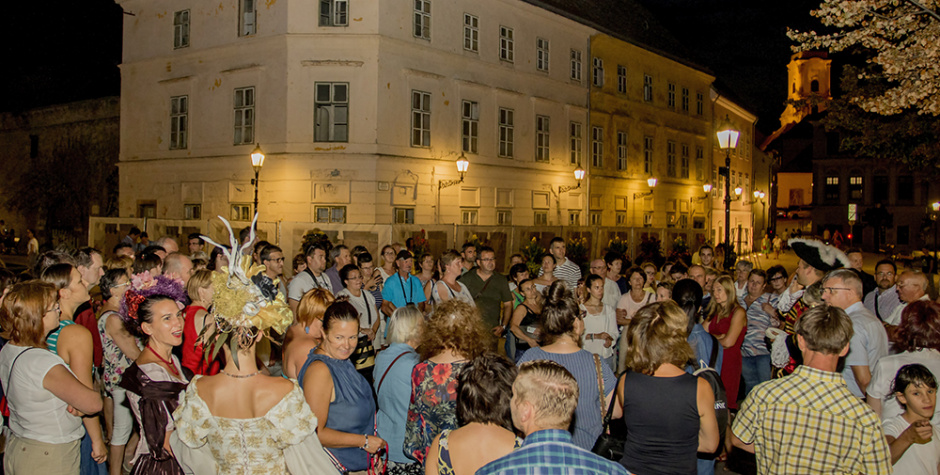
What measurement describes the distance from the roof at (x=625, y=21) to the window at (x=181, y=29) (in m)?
12.4

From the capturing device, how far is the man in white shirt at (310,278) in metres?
8.48

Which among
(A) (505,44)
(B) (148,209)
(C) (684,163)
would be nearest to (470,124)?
(A) (505,44)

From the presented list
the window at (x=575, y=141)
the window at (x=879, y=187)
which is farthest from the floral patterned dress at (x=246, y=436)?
the window at (x=879, y=187)

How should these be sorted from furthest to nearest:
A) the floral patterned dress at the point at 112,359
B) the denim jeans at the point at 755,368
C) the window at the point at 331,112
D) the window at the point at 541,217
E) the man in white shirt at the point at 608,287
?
the window at the point at 541,217, the window at the point at 331,112, the man in white shirt at the point at 608,287, the denim jeans at the point at 755,368, the floral patterned dress at the point at 112,359

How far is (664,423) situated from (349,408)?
200cm

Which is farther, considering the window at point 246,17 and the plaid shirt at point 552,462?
the window at point 246,17

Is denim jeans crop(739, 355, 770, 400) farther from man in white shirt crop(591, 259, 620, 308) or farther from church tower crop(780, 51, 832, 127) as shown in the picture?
church tower crop(780, 51, 832, 127)

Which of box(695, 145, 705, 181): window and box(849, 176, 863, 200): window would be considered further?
box(849, 176, 863, 200): window

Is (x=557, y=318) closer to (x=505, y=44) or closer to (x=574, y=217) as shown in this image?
(x=505, y=44)

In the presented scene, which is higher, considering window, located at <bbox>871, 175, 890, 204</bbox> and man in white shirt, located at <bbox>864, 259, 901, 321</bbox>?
window, located at <bbox>871, 175, 890, 204</bbox>

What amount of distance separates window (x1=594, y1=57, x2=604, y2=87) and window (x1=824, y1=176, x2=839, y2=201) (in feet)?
141

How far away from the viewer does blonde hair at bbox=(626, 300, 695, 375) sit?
410 cm

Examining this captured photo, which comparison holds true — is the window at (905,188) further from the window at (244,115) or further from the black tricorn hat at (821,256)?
the black tricorn hat at (821,256)

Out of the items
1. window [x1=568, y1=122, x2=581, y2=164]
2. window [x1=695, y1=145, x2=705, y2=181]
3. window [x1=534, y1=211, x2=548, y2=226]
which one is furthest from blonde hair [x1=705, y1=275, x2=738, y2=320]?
window [x1=695, y1=145, x2=705, y2=181]
